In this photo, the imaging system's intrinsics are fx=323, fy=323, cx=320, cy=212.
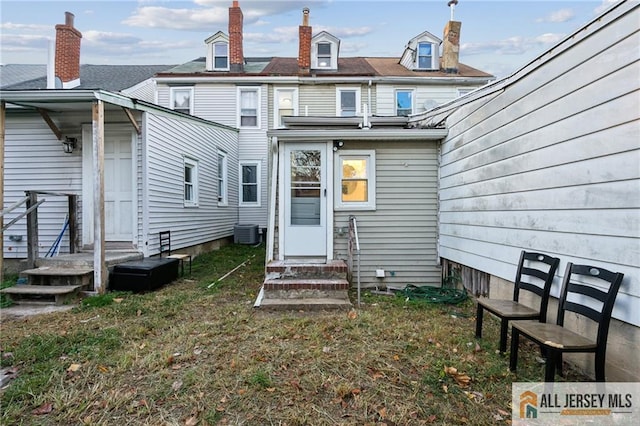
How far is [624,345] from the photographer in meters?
2.51

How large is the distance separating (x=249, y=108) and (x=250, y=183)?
2.92 m

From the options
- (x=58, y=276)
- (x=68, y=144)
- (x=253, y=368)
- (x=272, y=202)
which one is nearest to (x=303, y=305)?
(x=253, y=368)

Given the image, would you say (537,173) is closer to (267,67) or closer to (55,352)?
(55,352)

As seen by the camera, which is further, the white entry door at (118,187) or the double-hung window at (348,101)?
the double-hung window at (348,101)

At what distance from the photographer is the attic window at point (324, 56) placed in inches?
524

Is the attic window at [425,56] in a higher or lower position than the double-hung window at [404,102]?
higher

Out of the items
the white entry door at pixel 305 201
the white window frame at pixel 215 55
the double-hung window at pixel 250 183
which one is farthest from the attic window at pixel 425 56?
the white entry door at pixel 305 201

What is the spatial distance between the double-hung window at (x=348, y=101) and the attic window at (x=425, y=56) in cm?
323

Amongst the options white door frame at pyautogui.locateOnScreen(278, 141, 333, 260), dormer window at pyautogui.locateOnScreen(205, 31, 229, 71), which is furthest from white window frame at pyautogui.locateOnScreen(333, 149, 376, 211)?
dormer window at pyautogui.locateOnScreen(205, 31, 229, 71)

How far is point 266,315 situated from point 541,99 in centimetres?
427

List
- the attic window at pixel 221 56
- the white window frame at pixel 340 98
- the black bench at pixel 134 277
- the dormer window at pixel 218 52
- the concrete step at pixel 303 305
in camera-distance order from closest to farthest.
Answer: the concrete step at pixel 303 305 < the black bench at pixel 134 277 < the white window frame at pixel 340 98 < the dormer window at pixel 218 52 < the attic window at pixel 221 56

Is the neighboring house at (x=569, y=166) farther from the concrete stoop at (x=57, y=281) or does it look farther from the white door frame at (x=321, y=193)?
the concrete stoop at (x=57, y=281)

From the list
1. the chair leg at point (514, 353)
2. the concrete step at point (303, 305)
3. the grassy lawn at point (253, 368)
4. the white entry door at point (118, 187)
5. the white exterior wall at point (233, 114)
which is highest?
the white exterior wall at point (233, 114)

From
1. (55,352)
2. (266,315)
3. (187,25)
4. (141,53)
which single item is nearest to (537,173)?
(266,315)
